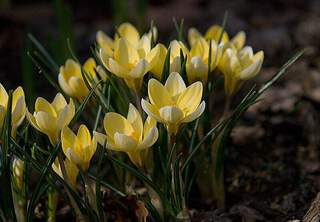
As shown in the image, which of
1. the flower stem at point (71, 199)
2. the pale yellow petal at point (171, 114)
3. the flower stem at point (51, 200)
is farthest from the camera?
the flower stem at point (51, 200)

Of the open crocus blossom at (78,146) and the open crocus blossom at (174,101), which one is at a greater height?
the open crocus blossom at (174,101)

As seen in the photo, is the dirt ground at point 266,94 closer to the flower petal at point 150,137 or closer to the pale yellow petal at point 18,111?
the flower petal at point 150,137

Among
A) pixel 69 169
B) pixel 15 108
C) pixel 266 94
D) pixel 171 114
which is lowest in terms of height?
pixel 266 94

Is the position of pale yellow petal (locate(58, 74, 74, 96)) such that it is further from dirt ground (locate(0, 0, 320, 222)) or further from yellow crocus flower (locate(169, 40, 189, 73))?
dirt ground (locate(0, 0, 320, 222))

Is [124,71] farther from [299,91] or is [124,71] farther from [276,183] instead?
[299,91]

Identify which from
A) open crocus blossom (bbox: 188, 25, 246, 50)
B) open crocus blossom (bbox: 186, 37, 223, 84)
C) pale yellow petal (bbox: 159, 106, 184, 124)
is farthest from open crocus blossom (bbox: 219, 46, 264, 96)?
pale yellow petal (bbox: 159, 106, 184, 124)

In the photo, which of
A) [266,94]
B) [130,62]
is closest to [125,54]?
[130,62]

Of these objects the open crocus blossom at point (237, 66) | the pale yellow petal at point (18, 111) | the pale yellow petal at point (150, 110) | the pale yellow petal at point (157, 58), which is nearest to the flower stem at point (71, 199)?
the pale yellow petal at point (18, 111)

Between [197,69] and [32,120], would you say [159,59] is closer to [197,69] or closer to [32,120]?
[197,69]
